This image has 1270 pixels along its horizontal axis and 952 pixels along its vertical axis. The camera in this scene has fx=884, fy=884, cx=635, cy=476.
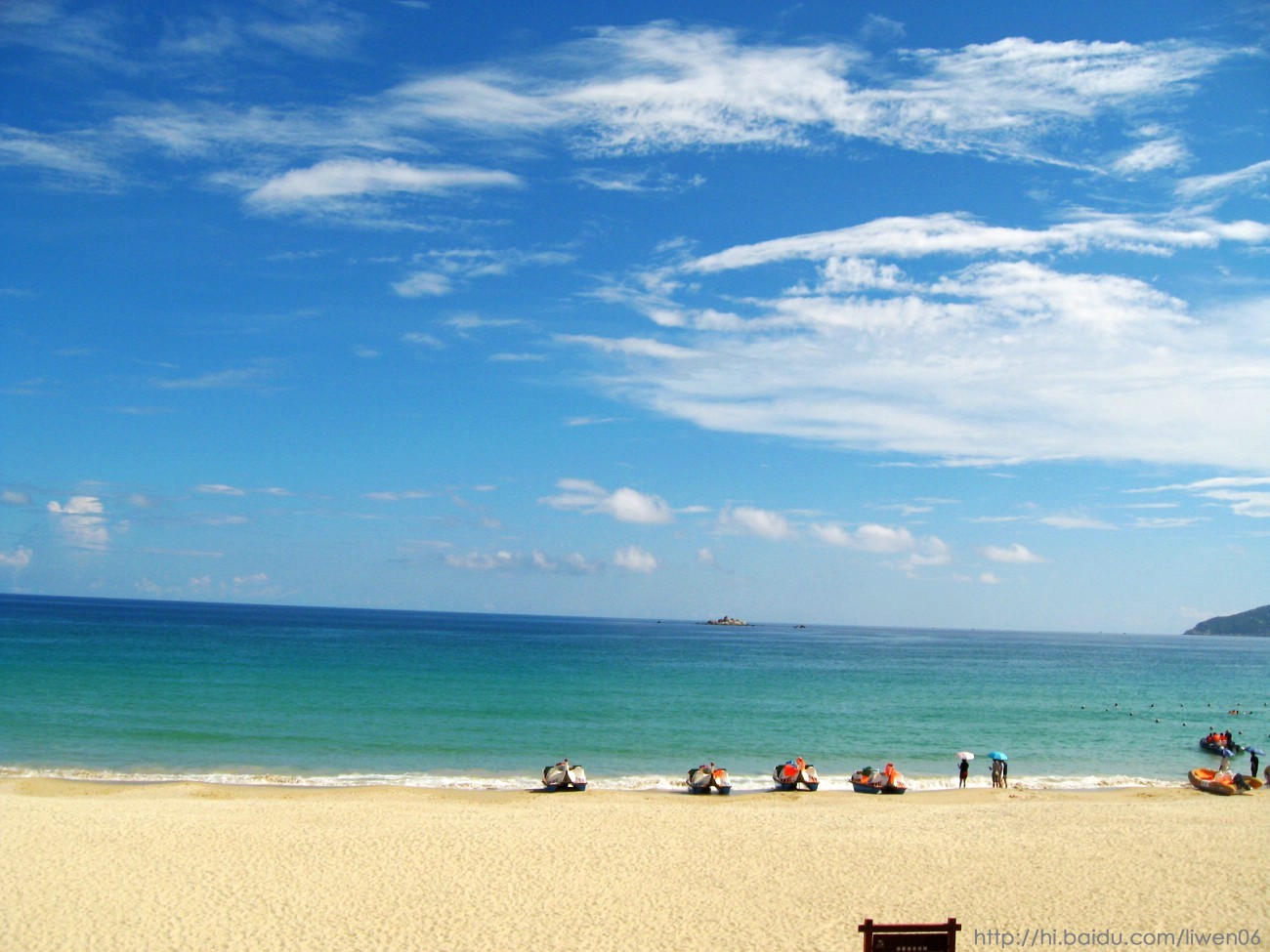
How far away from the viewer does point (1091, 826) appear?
2023 cm

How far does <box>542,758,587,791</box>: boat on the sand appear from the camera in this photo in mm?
24359

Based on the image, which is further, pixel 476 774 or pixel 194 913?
pixel 476 774

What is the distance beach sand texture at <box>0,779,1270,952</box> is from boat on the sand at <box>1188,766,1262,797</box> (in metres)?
2.95

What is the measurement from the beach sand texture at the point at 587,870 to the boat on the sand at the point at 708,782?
1692 millimetres

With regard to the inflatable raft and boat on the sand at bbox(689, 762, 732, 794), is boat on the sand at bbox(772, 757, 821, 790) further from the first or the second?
the inflatable raft

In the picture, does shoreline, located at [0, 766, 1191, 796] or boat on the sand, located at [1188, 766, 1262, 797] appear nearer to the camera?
shoreline, located at [0, 766, 1191, 796]

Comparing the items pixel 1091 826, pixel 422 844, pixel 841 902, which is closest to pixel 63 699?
pixel 422 844

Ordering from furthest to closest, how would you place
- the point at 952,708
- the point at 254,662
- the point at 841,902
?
the point at 254,662 → the point at 952,708 → the point at 841,902

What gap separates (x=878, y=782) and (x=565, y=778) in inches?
352

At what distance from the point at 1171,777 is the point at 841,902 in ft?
69.4

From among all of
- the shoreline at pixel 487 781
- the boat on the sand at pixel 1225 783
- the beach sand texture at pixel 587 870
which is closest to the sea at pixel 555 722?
the shoreline at pixel 487 781

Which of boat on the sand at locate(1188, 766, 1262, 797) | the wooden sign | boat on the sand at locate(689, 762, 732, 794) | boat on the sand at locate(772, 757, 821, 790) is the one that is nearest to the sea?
boat on the sand at locate(772, 757, 821, 790)

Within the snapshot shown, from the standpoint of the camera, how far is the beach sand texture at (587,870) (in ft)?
42.9

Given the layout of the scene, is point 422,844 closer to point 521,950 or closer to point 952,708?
point 521,950
